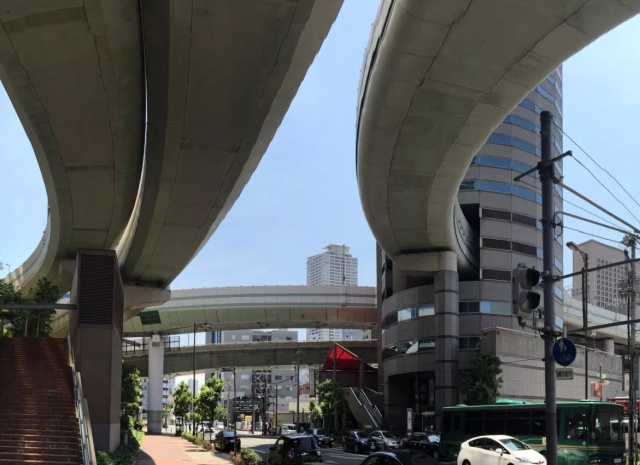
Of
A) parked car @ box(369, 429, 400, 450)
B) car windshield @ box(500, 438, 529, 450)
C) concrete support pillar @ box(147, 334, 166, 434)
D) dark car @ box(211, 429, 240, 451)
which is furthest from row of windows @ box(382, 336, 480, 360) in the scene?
concrete support pillar @ box(147, 334, 166, 434)

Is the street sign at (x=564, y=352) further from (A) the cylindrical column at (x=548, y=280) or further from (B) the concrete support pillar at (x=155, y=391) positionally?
(B) the concrete support pillar at (x=155, y=391)

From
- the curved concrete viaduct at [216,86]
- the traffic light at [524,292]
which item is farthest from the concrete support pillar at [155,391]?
the traffic light at [524,292]

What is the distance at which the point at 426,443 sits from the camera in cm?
3631

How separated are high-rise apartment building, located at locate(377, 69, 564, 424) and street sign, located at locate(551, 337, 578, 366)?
34.8 metres

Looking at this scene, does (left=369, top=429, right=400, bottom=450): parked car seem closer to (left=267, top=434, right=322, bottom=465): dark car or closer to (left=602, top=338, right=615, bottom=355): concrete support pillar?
(left=267, top=434, right=322, bottom=465): dark car

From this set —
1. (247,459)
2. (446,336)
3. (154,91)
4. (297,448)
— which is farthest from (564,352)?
(446,336)

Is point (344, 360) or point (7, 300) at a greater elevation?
point (7, 300)

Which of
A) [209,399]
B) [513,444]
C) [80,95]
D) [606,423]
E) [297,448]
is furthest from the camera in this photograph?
[209,399]

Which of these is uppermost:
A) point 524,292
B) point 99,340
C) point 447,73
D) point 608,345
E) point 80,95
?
point 447,73

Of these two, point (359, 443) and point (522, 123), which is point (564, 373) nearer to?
point (359, 443)

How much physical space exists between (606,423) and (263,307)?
54.0m

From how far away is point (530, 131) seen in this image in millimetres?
54594

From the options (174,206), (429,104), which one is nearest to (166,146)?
(174,206)

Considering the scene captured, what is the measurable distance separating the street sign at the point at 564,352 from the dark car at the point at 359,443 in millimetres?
30797
